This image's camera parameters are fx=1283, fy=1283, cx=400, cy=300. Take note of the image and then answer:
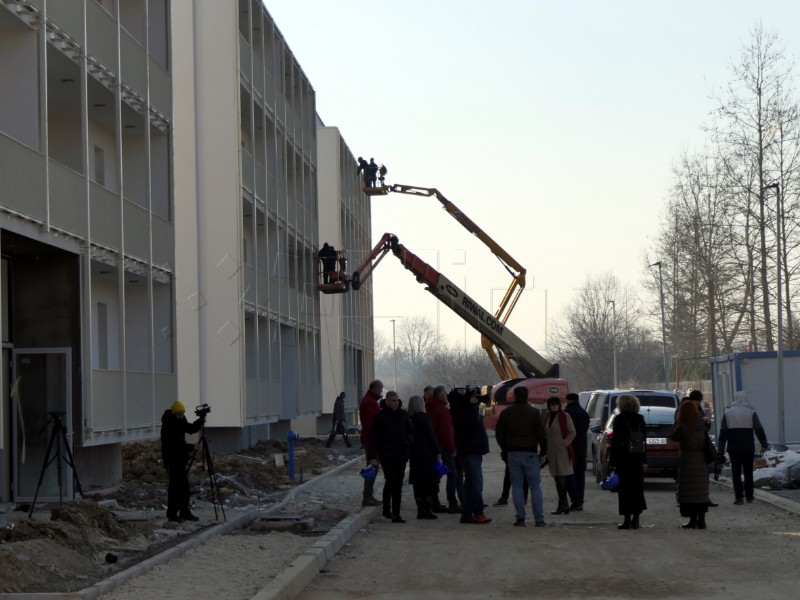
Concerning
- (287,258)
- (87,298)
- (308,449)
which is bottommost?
(308,449)

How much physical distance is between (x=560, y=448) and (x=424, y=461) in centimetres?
206

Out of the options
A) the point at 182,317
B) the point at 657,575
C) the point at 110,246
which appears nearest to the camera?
the point at 657,575

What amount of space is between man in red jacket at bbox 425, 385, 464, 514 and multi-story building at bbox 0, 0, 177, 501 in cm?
530

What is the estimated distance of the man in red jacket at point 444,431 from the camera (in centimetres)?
1877

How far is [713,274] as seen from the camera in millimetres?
60312

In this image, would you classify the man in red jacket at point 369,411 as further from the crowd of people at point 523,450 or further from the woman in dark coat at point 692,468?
the woman in dark coat at point 692,468

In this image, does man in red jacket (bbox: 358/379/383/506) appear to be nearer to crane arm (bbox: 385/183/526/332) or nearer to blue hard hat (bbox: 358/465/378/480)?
blue hard hat (bbox: 358/465/378/480)

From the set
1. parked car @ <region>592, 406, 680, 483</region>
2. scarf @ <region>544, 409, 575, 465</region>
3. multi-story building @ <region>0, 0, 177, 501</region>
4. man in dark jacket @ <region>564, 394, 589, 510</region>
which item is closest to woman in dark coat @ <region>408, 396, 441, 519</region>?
scarf @ <region>544, 409, 575, 465</region>

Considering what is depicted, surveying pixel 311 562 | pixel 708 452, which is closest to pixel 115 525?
pixel 311 562

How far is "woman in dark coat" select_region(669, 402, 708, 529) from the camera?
54.0ft

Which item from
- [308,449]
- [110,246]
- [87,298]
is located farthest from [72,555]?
[308,449]

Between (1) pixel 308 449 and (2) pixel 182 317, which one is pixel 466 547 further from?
(1) pixel 308 449

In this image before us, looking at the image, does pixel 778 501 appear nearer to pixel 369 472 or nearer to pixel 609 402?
pixel 369 472

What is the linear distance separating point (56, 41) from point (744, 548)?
11.8 metres
